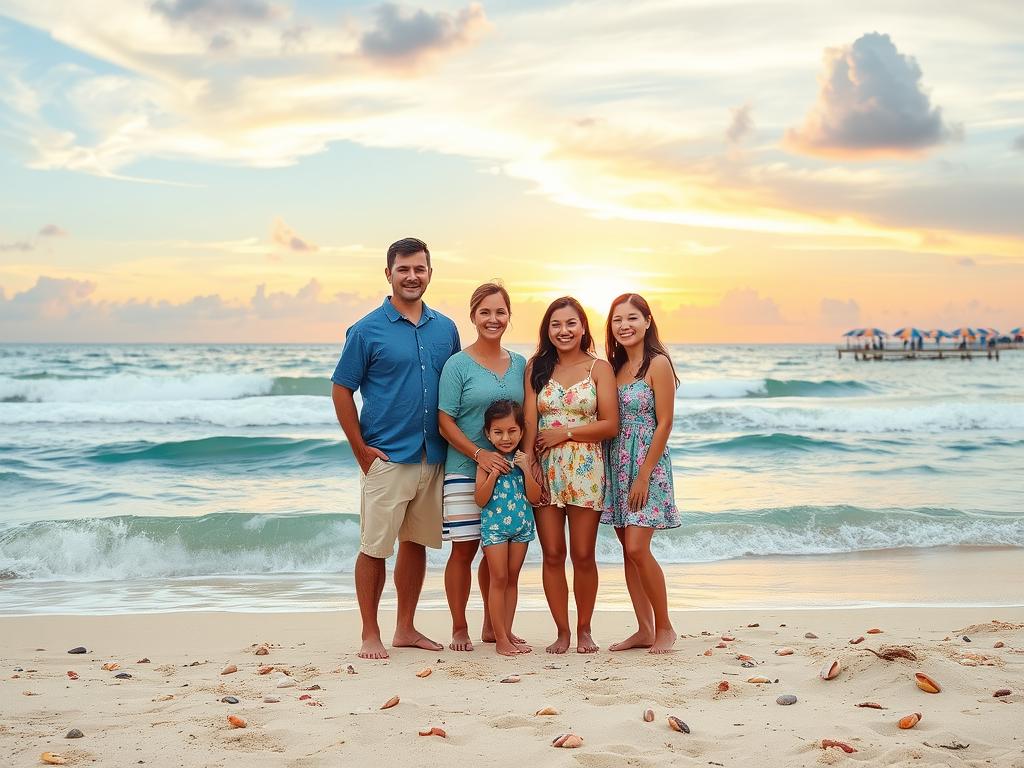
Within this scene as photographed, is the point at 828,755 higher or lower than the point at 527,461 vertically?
lower

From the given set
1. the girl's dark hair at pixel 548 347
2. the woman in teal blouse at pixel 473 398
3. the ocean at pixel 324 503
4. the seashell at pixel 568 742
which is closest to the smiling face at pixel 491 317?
the woman in teal blouse at pixel 473 398

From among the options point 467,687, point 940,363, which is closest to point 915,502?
point 467,687

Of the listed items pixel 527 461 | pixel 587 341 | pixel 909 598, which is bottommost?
pixel 909 598

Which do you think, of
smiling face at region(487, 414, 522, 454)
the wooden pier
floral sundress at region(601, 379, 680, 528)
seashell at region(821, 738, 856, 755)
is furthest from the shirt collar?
the wooden pier

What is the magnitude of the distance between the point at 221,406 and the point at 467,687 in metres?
18.8

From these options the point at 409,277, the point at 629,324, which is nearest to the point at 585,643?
the point at 629,324

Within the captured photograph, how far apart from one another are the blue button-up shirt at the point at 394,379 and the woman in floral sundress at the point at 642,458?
1.07 m

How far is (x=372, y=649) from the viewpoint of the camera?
5.25 m

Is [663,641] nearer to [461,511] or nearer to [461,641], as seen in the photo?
[461,641]

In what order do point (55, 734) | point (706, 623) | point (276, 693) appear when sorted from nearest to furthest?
point (55, 734) < point (276, 693) < point (706, 623)

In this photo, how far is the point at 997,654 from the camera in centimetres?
480

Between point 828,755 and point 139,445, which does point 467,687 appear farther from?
point 139,445

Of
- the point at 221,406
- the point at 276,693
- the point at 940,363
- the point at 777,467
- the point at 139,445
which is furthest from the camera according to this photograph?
the point at 940,363

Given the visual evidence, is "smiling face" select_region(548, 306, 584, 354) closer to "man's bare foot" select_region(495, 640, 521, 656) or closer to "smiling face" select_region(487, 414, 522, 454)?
"smiling face" select_region(487, 414, 522, 454)
